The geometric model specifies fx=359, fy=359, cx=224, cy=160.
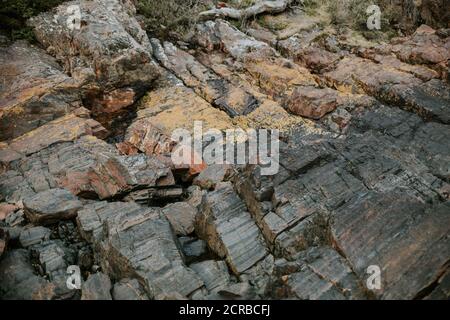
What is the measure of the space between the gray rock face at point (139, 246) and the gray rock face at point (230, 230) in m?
0.74

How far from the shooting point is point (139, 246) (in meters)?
6.18

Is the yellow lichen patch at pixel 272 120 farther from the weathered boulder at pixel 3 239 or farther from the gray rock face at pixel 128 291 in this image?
the weathered boulder at pixel 3 239

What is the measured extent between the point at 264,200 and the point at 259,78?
535 centimetres

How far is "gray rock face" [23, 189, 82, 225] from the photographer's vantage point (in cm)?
716

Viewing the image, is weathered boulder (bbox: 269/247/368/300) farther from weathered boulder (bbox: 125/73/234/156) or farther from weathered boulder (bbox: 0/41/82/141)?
weathered boulder (bbox: 0/41/82/141)

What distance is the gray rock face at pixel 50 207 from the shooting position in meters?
7.16

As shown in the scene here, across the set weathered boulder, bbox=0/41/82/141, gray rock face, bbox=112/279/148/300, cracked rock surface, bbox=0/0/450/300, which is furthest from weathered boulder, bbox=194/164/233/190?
weathered boulder, bbox=0/41/82/141

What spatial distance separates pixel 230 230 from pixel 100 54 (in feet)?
22.5

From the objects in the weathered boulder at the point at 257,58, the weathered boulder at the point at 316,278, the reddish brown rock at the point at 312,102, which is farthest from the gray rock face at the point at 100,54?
the weathered boulder at the point at 316,278

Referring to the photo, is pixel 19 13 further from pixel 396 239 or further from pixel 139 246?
pixel 396 239

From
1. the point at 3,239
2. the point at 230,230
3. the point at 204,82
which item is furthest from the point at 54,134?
the point at 230,230
